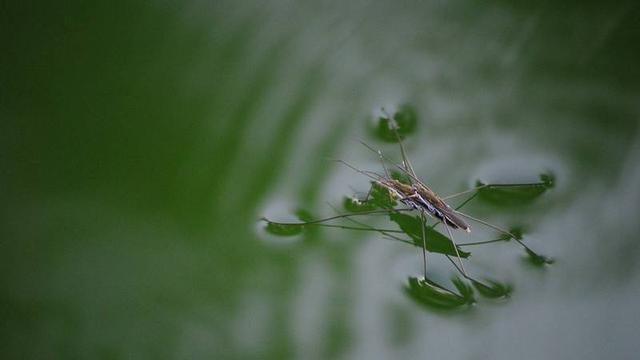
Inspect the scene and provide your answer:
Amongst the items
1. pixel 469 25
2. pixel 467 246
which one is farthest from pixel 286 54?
pixel 467 246

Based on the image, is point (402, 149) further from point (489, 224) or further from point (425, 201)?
point (489, 224)

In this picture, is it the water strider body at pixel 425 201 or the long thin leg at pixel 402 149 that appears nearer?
the water strider body at pixel 425 201

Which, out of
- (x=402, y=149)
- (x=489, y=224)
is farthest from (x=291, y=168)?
(x=489, y=224)

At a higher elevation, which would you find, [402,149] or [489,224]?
[402,149]

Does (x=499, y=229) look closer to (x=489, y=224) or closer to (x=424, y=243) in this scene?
(x=489, y=224)

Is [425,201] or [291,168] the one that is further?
[291,168]

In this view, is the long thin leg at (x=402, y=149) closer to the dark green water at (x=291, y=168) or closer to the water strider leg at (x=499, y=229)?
→ the dark green water at (x=291, y=168)

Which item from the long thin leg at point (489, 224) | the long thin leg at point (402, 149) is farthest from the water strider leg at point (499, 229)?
the long thin leg at point (402, 149)

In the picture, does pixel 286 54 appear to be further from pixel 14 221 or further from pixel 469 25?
pixel 14 221

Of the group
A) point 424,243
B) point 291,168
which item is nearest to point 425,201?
point 424,243
